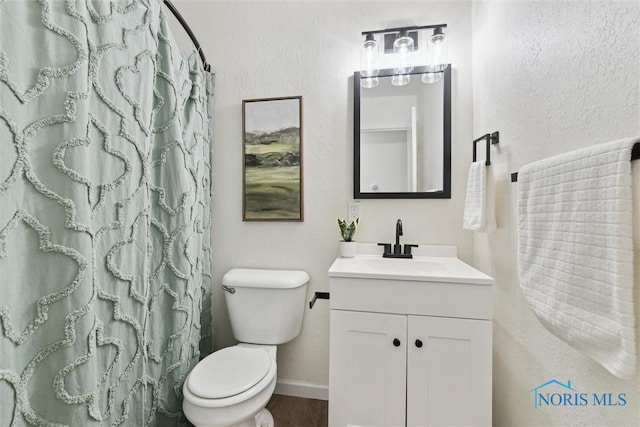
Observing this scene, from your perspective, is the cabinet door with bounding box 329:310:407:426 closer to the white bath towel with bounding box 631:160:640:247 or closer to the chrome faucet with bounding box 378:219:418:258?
the chrome faucet with bounding box 378:219:418:258

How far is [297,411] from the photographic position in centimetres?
147

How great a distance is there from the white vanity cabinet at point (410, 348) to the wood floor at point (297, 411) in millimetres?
397

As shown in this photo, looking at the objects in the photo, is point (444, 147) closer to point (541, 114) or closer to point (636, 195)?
point (541, 114)

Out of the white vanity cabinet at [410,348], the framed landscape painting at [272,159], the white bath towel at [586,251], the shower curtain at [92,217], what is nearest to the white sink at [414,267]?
the white vanity cabinet at [410,348]

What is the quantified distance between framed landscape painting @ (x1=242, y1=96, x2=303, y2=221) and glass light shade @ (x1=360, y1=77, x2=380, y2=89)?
38cm

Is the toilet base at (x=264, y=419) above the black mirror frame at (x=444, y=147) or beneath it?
beneath

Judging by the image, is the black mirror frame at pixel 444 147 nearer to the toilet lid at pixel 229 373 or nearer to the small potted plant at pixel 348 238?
the small potted plant at pixel 348 238

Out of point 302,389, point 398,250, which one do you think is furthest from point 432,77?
point 302,389

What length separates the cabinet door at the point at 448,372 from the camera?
101 cm

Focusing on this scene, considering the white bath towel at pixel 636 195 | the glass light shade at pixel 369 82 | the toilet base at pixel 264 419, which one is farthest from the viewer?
the glass light shade at pixel 369 82

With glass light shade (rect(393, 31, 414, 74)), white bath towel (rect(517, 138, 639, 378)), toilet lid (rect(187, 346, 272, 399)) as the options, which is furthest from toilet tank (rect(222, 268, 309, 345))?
glass light shade (rect(393, 31, 414, 74))

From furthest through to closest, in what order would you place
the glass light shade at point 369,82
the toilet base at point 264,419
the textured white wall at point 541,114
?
the glass light shade at point 369,82 → the toilet base at point 264,419 → the textured white wall at point 541,114

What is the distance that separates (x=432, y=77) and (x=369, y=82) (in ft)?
1.15

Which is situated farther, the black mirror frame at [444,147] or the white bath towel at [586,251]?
the black mirror frame at [444,147]
